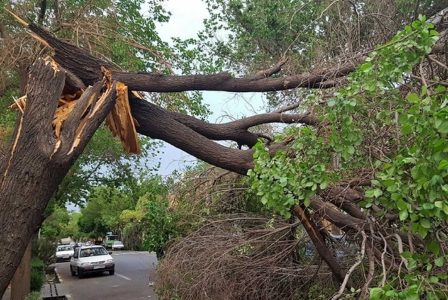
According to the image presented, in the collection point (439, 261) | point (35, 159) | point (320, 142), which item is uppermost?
point (35, 159)

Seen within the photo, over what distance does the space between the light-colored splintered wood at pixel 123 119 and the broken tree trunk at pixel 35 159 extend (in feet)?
1.90

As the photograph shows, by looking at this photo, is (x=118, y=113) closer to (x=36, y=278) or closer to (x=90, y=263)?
(x=36, y=278)

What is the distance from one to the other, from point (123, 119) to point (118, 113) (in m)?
0.09

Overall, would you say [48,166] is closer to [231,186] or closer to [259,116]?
[259,116]

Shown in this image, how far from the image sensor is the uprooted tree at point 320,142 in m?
3.21

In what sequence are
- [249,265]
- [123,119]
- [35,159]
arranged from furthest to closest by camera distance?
1. [249,265]
2. [123,119]
3. [35,159]

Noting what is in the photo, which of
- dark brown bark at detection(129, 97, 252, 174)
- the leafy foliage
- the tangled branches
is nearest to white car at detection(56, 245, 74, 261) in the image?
the tangled branches

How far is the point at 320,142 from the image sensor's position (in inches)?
175

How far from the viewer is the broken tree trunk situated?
4.89 metres

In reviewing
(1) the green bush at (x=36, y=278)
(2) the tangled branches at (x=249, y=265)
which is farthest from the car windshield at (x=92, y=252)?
(2) the tangled branches at (x=249, y=265)

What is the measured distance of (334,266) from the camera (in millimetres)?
6703

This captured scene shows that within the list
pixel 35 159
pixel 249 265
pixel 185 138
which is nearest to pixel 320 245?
pixel 249 265

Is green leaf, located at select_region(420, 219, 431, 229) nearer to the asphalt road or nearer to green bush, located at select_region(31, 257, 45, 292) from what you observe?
the asphalt road

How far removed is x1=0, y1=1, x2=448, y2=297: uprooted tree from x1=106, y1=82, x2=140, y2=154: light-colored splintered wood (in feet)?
0.06
